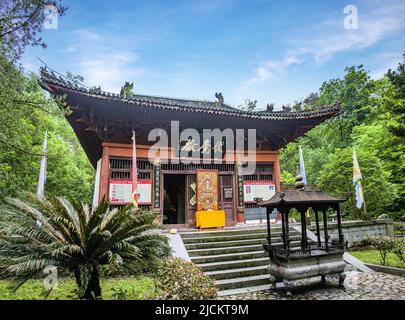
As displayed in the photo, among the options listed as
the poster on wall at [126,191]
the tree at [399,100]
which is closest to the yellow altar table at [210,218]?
the poster on wall at [126,191]

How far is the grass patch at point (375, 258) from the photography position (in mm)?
7448

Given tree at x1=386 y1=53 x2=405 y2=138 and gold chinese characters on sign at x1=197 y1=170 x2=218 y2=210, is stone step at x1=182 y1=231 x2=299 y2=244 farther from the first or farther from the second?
tree at x1=386 y1=53 x2=405 y2=138

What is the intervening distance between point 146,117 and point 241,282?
659 cm

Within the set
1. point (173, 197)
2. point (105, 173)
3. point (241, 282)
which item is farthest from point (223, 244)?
point (173, 197)

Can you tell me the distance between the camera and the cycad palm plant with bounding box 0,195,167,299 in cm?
406

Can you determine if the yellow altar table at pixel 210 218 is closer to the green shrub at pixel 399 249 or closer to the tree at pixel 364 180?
the green shrub at pixel 399 249

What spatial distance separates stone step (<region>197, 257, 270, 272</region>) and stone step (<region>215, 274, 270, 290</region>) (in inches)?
18.8

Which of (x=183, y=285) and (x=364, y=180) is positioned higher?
(x=364, y=180)

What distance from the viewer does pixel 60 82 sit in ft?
25.4

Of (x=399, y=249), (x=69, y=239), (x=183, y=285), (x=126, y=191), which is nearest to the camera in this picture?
(x=183, y=285)

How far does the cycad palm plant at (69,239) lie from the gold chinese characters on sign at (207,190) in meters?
5.94

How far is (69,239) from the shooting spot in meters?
4.34

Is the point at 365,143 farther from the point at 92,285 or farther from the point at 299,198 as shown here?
the point at 92,285
